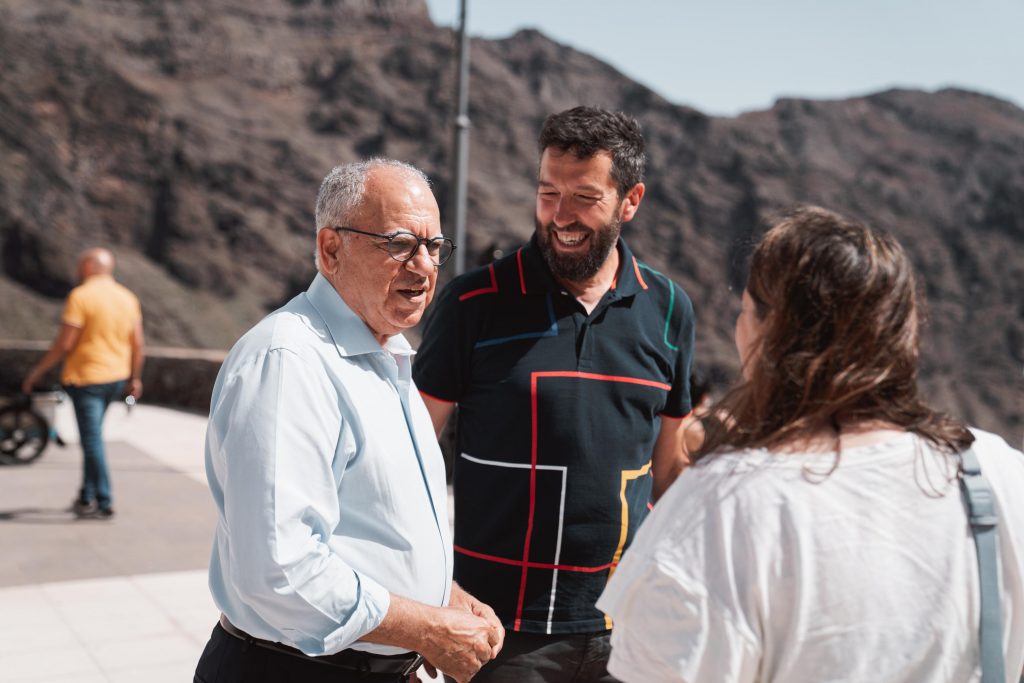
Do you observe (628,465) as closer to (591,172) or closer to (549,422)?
(549,422)

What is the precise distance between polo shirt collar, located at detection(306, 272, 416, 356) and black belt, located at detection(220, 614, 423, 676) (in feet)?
1.64

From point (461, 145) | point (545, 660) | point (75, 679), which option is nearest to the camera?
point (545, 660)

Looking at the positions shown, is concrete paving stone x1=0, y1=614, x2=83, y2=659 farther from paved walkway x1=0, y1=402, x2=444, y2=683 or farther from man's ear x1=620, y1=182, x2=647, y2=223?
man's ear x1=620, y1=182, x2=647, y2=223

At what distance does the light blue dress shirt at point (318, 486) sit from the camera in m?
1.57

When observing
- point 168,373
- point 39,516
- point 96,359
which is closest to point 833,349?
point 96,359

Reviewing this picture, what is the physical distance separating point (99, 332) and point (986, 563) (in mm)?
6174

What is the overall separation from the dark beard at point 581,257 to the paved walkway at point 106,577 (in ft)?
8.45

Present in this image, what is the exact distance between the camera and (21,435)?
8.79 meters

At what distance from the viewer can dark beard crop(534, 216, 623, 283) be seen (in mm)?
2395

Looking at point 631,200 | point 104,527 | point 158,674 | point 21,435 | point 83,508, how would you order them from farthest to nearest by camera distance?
1. point 21,435
2. point 83,508
3. point 104,527
4. point 158,674
5. point 631,200

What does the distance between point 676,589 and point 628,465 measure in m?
1.14

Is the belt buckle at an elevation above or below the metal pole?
below

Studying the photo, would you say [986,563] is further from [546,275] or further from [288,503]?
[546,275]

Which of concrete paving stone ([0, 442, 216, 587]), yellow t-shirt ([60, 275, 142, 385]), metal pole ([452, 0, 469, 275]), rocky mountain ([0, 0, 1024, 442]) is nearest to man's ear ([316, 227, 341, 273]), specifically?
concrete paving stone ([0, 442, 216, 587])
